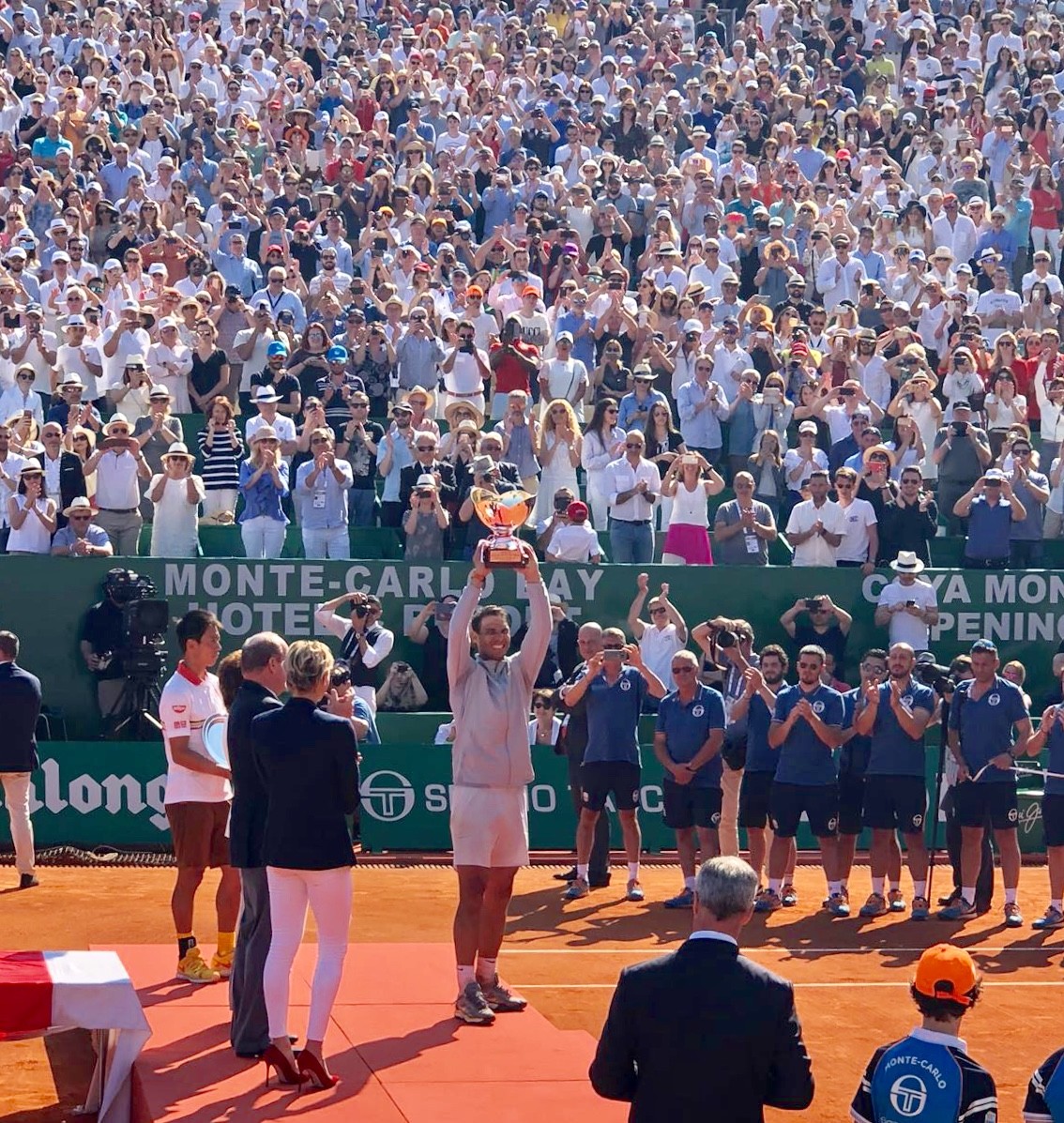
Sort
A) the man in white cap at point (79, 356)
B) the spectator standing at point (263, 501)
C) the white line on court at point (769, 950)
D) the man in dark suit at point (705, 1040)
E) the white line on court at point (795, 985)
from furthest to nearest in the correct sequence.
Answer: the man in white cap at point (79, 356)
the spectator standing at point (263, 501)
the white line on court at point (769, 950)
the white line on court at point (795, 985)
the man in dark suit at point (705, 1040)

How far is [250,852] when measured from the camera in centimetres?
822

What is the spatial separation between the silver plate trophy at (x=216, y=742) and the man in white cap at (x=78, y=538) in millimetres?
8263

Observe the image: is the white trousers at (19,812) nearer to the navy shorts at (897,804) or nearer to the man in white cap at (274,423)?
the man in white cap at (274,423)

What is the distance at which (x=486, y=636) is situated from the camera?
9.24 metres

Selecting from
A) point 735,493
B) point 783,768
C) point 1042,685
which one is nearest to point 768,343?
point 735,493

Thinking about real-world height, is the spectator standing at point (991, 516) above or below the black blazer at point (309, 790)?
above

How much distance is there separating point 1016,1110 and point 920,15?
24.9m

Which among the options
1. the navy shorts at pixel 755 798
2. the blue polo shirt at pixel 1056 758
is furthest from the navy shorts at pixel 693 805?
the blue polo shirt at pixel 1056 758

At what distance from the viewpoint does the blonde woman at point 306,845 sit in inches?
305

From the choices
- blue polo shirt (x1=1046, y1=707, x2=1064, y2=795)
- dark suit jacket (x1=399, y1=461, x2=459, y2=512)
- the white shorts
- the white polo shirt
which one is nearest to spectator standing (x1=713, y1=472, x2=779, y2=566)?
dark suit jacket (x1=399, y1=461, x2=459, y2=512)

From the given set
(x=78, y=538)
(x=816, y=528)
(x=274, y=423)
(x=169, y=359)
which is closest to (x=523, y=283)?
(x=274, y=423)

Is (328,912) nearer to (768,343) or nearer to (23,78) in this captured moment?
(768,343)

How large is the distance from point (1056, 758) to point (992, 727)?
0.51 meters

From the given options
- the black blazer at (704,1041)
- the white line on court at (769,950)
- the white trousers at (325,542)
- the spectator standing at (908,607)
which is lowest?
the white line on court at (769,950)
